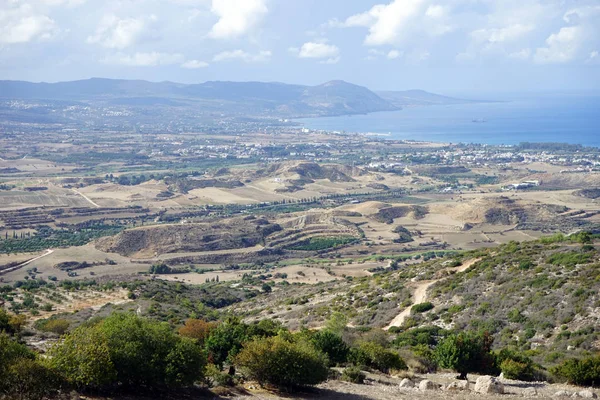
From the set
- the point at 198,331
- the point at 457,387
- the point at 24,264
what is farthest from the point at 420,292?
the point at 24,264

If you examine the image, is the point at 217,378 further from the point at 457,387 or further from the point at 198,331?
the point at 198,331

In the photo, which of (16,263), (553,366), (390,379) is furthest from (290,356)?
(16,263)

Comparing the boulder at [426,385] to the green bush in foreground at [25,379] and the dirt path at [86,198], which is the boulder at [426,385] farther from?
the dirt path at [86,198]

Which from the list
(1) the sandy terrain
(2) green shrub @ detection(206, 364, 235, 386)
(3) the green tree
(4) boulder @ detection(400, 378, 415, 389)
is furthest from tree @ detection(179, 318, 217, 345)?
(3) the green tree

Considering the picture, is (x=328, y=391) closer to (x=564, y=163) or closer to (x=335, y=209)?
(x=335, y=209)

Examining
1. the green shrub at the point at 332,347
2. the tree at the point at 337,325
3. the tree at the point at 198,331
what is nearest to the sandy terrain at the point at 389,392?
the green shrub at the point at 332,347

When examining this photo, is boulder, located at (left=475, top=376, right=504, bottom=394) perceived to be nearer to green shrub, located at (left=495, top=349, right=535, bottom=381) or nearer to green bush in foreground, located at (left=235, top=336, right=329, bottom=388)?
green shrub, located at (left=495, top=349, right=535, bottom=381)
